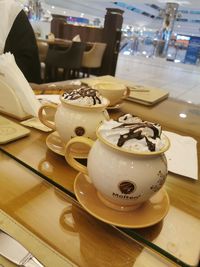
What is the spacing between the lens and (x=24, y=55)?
4.36 feet

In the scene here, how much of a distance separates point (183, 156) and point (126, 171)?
324 mm

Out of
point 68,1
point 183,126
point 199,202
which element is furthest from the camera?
point 68,1

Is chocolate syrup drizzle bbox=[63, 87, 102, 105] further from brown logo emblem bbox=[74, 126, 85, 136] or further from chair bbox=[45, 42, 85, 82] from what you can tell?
chair bbox=[45, 42, 85, 82]

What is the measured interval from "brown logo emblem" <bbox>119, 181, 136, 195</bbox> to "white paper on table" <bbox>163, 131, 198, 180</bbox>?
0.77ft

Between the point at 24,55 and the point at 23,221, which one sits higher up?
the point at 24,55

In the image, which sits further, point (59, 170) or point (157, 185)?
point (59, 170)

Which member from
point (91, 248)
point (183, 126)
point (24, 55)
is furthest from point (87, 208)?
point (24, 55)

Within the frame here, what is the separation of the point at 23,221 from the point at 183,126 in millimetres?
651

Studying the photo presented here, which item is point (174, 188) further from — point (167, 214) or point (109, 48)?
point (109, 48)

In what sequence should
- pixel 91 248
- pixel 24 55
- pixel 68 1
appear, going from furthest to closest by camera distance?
pixel 68 1
pixel 24 55
pixel 91 248

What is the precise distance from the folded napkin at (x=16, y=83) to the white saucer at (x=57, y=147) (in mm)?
142

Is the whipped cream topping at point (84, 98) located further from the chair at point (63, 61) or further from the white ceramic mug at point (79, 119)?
the chair at point (63, 61)

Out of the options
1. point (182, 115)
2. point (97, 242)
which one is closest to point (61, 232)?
point (97, 242)

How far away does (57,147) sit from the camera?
562 mm
